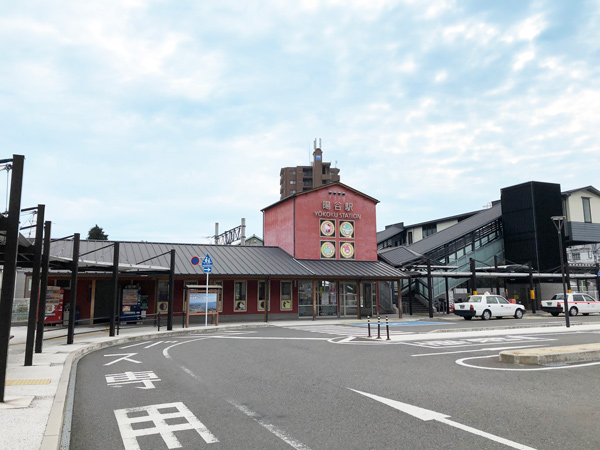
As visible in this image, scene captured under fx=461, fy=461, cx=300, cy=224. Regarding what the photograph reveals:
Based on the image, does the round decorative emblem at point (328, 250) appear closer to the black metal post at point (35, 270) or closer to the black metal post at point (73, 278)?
the black metal post at point (73, 278)

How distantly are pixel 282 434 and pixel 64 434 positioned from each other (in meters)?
2.77

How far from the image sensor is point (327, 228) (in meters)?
34.8

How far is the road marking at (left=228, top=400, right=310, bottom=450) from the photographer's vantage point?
5.17m

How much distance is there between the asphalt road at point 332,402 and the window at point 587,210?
→ 1707 inches

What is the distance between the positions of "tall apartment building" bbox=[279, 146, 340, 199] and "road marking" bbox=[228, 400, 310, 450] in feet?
314

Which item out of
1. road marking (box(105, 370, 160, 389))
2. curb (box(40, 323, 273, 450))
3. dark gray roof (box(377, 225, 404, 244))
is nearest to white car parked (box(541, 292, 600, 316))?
dark gray roof (box(377, 225, 404, 244))

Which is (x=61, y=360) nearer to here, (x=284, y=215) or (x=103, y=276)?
(x=103, y=276)

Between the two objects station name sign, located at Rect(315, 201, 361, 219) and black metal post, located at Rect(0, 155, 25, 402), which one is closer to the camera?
black metal post, located at Rect(0, 155, 25, 402)

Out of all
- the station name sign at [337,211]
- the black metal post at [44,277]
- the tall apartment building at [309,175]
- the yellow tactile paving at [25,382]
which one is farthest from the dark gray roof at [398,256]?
the tall apartment building at [309,175]

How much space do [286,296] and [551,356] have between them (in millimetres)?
21575

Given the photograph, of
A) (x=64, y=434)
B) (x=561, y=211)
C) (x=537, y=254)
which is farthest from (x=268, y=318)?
(x=561, y=211)

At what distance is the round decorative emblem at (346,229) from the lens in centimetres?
3531

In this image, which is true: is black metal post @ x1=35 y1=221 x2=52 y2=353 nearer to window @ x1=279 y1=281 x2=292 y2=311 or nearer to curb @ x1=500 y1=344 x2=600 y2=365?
curb @ x1=500 y1=344 x2=600 y2=365

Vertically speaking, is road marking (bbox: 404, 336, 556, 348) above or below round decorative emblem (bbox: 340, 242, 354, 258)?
below
